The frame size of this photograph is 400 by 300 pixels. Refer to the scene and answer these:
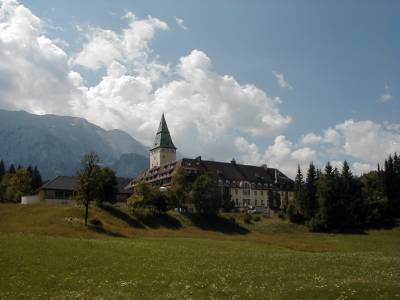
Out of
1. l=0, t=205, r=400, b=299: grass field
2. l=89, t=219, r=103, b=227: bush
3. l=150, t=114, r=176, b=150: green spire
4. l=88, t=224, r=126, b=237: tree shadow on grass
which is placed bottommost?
l=0, t=205, r=400, b=299: grass field

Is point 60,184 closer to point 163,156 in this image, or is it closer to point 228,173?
point 228,173

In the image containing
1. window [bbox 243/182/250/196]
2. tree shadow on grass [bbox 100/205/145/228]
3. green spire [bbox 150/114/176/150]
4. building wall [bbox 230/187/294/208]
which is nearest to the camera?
tree shadow on grass [bbox 100/205/145/228]

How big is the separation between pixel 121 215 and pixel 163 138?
8313 cm

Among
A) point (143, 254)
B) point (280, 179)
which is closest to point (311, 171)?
point (280, 179)

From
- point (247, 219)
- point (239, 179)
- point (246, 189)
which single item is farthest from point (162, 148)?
point (247, 219)

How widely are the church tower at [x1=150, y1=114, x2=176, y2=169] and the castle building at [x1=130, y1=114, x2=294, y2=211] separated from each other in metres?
16.3

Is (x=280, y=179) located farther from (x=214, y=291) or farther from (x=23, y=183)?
(x=214, y=291)

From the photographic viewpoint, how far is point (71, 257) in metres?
38.3

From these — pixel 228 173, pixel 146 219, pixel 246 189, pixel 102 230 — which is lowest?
pixel 102 230

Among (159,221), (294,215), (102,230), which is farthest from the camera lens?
(294,215)

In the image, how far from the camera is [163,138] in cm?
18800

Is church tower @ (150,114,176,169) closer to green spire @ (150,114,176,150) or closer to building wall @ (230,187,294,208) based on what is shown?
green spire @ (150,114,176,150)

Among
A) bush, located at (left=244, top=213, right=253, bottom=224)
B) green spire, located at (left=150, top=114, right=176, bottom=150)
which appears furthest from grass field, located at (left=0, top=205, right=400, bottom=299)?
green spire, located at (left=150, top=114, right=176, bottom=150)

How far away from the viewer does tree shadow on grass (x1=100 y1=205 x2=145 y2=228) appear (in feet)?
337
